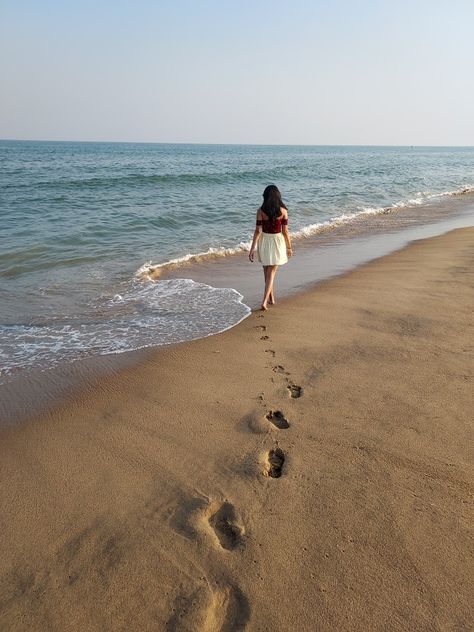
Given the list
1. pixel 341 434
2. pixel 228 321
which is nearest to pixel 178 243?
pixel 228 321

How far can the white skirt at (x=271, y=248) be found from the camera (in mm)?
5934

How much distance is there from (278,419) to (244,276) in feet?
15.4

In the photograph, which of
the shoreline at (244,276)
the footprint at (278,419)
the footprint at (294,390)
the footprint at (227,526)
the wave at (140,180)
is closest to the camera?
the footprint at (227,526)

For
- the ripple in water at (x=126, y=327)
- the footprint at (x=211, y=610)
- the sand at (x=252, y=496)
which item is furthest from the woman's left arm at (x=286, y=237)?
the footprint at (x=211, y=610)

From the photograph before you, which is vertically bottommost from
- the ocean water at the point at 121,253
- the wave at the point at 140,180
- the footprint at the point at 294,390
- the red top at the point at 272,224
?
the wave at the point at 140,180

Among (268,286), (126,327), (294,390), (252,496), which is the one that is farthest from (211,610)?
(268,286)

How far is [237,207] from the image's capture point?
51.0 feet

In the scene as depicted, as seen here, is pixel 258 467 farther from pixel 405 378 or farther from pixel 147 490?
pixel 405 378

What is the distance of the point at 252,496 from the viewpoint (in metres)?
2.47

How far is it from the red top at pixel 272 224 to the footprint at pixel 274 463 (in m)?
3.65

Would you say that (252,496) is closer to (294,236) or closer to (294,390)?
(294,390)

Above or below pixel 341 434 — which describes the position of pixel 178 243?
below

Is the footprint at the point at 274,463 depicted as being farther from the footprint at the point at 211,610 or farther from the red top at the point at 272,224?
the red top at the point at 272,224

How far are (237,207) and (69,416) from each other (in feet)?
43.0
